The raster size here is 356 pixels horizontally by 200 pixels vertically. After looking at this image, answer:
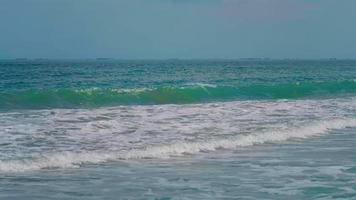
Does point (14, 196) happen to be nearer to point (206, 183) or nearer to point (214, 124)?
point (206, 183)

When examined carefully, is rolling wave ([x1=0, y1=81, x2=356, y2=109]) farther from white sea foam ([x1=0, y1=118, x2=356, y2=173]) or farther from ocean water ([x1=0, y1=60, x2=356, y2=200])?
white sea foam ([x1=0, y1=118, x2=356, y2=173])

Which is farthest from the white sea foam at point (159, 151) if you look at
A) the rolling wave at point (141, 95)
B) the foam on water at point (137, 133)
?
the rolling wave at point (141, 95)

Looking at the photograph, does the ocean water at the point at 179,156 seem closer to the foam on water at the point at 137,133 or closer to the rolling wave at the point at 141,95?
the foam on water at the point at 137,133

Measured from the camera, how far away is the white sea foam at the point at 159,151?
10195 millimetres

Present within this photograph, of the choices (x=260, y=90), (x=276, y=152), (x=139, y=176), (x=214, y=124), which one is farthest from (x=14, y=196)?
(x=260, y=90)

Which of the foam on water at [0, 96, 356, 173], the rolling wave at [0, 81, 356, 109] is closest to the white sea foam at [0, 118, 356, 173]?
the foam on water at [0, 96, 356, 173]

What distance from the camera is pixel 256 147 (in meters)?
12.8

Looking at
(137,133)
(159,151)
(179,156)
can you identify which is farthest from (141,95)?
(179,156)

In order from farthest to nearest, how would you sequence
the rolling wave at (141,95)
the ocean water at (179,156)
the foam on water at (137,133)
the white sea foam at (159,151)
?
1. the rolling wave at (141,95)
2. the foam on water at (137,133)
3. the white sea foam at (159,151)
4. the ocean water at (179,156)

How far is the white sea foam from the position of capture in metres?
10.2

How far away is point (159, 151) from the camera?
464 inches

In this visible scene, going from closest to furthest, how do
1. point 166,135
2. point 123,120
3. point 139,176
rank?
1. point 139,176
2. point 166,135
3. point 123,120

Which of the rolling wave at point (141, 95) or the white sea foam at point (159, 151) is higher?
the white sea foam at point (159, 151)

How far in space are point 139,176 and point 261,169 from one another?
2056mm
